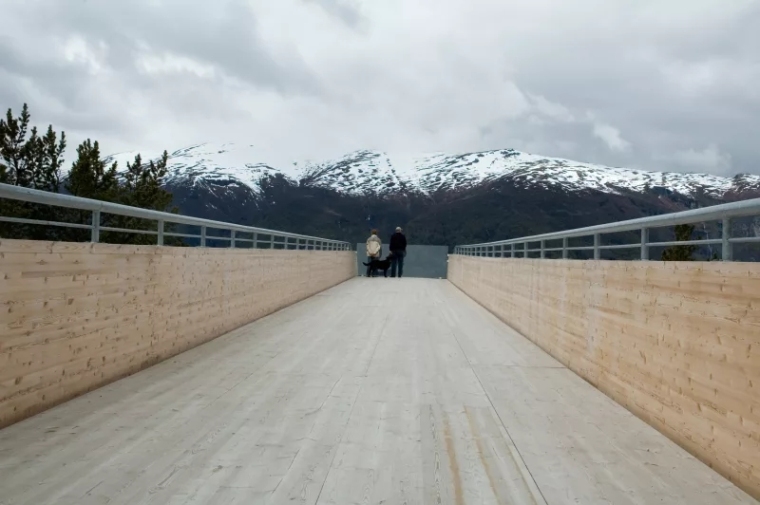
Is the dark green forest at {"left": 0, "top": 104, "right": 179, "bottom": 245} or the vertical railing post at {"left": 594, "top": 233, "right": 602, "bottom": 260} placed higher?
the dark green forest at {"left": 0, "top": 104, "right": 179, "bottom": 245}

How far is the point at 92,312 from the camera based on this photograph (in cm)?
548

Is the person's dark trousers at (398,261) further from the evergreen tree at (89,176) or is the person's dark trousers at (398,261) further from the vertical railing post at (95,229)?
the vertical railing post at (95,229)

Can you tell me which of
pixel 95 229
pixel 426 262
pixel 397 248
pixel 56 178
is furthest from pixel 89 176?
pixel 95 229

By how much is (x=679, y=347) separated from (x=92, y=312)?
15.9ft

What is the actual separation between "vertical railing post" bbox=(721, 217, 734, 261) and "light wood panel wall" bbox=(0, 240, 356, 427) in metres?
4.94

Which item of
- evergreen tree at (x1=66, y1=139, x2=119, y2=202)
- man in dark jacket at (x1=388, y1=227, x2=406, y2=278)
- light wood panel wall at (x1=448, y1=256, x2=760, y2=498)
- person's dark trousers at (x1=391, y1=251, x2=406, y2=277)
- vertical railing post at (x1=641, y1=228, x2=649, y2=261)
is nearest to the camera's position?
light wood panel wall at (x1=448, y1=256, x2=760, y2=498)

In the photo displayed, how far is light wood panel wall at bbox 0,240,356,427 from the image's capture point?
4461 millimetres

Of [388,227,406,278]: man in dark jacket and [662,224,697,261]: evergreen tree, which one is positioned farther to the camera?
[388,227,406,278]: man in dark jacket

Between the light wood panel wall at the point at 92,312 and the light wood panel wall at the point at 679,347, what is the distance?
188 inches

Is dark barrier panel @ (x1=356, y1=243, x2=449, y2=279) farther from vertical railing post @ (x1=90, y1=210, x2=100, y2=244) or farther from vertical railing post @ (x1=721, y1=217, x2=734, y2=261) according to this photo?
vertical railing post @ (x1=721, y1=217, x2=734, y2=261)

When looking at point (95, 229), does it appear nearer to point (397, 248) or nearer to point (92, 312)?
point (92, 312)

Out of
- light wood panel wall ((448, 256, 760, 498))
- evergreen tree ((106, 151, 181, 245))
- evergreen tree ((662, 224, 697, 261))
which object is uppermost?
evergreen tree ((106, 151, 181, 245))

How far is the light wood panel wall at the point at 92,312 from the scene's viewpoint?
4461 mm

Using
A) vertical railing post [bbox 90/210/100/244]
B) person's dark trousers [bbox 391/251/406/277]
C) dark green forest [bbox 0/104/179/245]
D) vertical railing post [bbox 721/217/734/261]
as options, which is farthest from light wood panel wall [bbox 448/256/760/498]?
person's dark trousers [bbox 391/251/406/277]
